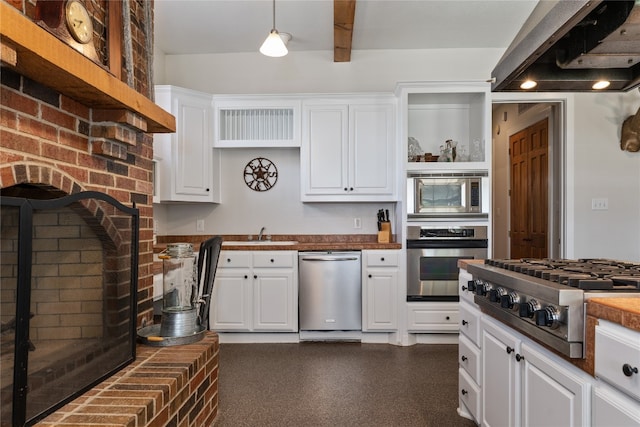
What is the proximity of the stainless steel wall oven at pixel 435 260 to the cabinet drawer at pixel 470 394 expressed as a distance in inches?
57.9

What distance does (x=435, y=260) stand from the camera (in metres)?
3.68

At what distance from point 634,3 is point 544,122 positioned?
3.67m

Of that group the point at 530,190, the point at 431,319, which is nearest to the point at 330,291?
the point at 431,319

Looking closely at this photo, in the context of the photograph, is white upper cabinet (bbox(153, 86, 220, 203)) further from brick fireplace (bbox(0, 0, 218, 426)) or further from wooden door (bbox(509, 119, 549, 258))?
wooden door (bbox(509, 119, 549, 258))

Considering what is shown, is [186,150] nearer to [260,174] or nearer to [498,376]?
[260,174]

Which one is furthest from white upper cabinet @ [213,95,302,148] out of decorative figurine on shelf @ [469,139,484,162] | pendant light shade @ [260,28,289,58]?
decorative figurine on shelf @ [469,139,484,162]

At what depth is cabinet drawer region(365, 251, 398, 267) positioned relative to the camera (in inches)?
145

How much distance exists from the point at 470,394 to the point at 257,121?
120 inches

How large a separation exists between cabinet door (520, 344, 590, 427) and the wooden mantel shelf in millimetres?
1722

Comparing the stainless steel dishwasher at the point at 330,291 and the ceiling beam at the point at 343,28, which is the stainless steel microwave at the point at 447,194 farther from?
the ceiling beam at the point at 343,28

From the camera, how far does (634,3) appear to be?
122 centimetres

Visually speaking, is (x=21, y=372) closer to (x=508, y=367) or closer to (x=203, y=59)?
(x=508, y=367)

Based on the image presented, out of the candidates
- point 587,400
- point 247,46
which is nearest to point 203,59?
point 247,46

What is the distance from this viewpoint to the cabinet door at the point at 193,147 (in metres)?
3.78
